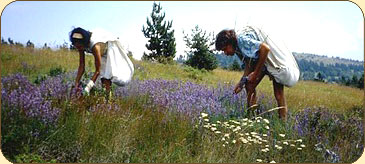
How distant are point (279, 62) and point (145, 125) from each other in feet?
6.14

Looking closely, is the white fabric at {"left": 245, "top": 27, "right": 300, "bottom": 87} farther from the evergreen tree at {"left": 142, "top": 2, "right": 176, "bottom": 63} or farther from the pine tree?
the pine tree

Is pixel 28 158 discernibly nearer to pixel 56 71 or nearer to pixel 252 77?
pixel 56 71

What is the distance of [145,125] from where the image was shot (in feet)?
13.5

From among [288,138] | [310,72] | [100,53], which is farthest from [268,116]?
[100,53]

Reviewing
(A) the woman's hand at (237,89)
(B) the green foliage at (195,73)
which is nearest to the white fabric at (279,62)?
(A) the woman's hand at (237,89)

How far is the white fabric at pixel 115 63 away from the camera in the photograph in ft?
16.4

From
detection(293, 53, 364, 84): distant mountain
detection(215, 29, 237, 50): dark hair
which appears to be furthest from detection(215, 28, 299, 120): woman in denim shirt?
detection(293, 53, 364, 84): distant mountain

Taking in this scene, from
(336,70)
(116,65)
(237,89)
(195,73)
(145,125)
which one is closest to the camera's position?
(145,125)

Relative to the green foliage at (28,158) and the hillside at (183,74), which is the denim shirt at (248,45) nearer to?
the hillside at (183,74)

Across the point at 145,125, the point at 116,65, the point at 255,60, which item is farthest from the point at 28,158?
the point at 255,60

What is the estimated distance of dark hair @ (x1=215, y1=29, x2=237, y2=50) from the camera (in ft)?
15.8

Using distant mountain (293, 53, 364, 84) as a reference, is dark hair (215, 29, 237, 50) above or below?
above

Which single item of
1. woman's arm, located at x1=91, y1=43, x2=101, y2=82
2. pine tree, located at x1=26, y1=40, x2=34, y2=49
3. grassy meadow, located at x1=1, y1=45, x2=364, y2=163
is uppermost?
pine tree, located at x1=26, y1=40, x2=34, y2=49

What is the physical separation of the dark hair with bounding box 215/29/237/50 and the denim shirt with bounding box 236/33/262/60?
2.4 inches
